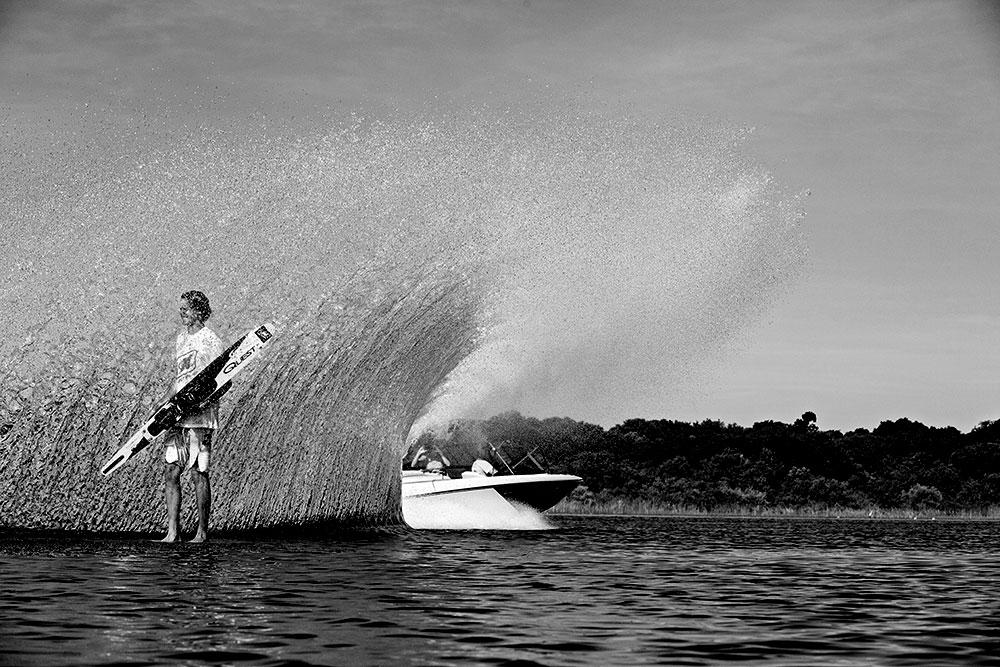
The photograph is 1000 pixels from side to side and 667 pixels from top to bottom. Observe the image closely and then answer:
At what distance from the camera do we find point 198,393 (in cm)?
1114

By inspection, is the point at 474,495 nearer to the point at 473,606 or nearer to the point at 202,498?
the point at 202,498

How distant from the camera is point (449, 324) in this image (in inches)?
632

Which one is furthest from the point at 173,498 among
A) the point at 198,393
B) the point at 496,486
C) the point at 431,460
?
the point at 431,460

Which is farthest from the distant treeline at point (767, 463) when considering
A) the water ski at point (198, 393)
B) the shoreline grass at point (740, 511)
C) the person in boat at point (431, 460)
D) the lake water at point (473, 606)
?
the lake water at point (473, 606)

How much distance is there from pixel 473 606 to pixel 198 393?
15.6ft

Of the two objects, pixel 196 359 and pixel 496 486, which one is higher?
pixel 196 359

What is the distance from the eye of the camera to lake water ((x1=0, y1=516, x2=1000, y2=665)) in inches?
219

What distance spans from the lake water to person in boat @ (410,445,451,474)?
12.0 meters

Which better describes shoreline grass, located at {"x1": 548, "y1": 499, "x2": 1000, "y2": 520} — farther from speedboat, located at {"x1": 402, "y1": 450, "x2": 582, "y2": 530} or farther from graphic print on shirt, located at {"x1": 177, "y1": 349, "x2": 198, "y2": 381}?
graphic print on shirt, located at {"x1": 177, "y1": 349, "x2": 198, "y2": 381}

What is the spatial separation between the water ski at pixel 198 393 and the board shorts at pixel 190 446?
10 cm

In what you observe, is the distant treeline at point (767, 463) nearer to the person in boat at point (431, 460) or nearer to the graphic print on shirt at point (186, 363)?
the person in boat at point (431, 460)

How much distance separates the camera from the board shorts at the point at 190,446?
11.2 meters

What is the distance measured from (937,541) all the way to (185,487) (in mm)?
8923

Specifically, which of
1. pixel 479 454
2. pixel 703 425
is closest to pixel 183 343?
pixel 479 454
